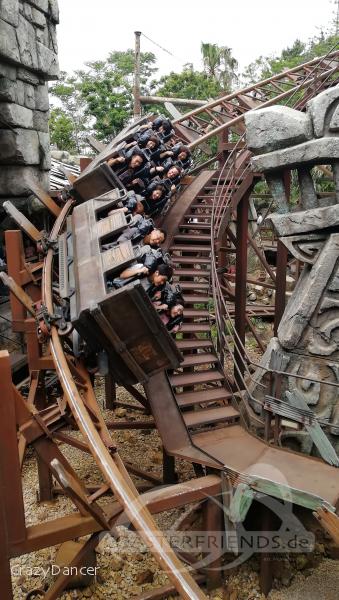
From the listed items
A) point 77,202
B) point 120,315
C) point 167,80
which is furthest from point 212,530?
point 167,80

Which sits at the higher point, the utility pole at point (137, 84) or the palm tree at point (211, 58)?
the palm tree at point (211, 58)

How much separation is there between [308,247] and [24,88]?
442 centimetres

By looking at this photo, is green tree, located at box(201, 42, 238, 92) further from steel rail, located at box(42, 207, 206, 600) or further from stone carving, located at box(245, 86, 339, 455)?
steel rail, located at box(42, 207, 206, 600)

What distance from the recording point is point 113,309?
3742 mm

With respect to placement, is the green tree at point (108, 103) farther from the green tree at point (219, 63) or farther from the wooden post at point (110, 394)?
the wooden post at point (110, 394)

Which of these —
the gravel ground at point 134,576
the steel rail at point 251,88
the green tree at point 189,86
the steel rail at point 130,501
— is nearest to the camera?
the steel rail at point 130,501

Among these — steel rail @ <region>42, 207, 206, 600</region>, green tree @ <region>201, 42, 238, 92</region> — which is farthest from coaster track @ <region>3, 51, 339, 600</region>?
green tree @ <region>201, 42, 238, 92</region>

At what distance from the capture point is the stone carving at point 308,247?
4.38 metres

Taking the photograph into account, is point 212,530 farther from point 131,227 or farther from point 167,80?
point 167,80

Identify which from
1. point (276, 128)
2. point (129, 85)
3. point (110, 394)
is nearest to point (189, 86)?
point (129, 85)

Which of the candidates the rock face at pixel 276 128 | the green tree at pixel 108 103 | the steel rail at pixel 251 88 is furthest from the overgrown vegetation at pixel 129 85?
the rock face at pixel 276 128

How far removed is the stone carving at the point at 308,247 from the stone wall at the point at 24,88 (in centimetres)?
307

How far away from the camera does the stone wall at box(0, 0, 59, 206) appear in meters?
6.23

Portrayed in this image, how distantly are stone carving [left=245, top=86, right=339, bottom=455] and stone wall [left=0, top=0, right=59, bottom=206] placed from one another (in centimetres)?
307
